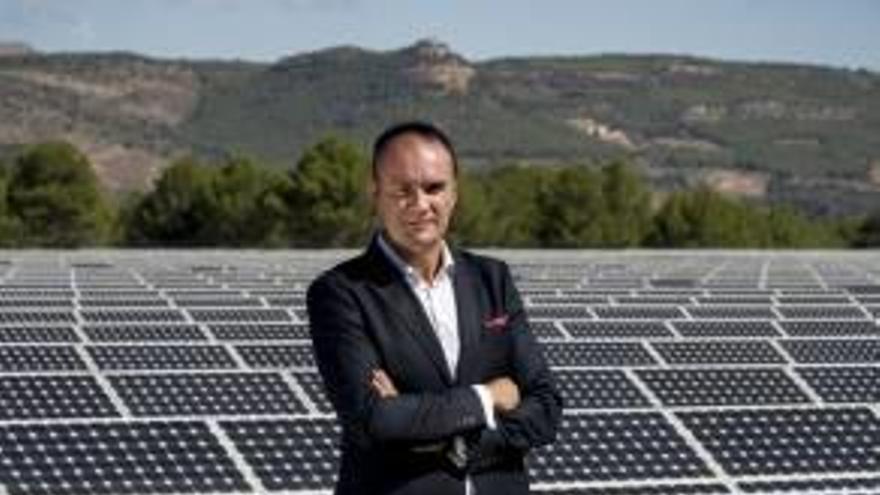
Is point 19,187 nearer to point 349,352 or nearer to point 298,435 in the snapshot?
point 298,435

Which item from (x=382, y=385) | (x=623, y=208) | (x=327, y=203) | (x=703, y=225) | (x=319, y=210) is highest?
(x=382, y=385)

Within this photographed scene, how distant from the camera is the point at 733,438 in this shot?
1092cm

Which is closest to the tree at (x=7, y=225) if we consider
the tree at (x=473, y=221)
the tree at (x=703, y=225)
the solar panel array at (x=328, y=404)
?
the tree at (x=473, y=221)

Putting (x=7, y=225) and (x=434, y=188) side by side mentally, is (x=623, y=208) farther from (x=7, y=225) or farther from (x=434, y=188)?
(x=434, y=188)

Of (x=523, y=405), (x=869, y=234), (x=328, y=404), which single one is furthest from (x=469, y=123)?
(x=523, y=405)

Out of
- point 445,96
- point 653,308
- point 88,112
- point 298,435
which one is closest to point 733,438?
point 298,435

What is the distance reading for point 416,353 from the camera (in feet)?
16.8

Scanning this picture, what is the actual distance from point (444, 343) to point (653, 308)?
49.3ft

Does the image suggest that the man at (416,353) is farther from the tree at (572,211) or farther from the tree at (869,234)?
the tree at (869,234)

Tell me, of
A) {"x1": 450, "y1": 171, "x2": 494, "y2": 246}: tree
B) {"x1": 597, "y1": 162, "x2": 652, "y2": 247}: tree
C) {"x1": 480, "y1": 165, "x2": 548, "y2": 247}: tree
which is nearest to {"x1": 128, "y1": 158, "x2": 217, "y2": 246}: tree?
{"x1": 450, "y1": 171, "x2": 494, "y2": 246}: tree

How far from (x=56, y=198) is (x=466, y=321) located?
58424mm

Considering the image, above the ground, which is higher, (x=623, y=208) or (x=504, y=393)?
A: (x=504, y=393)

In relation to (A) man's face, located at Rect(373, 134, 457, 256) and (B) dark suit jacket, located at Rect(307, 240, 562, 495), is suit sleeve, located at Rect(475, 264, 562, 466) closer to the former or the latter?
(B) dark suit jacket, located at Rect(307, 240, 562, 495)

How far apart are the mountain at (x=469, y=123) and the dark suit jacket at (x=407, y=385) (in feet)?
460
